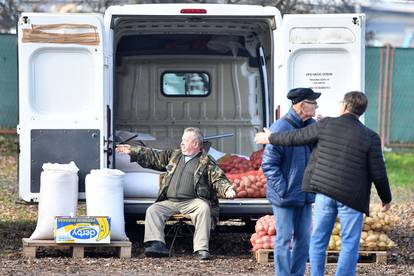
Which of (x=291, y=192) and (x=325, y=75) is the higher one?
(x=325, y=75)

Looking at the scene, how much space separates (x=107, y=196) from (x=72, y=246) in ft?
1.88

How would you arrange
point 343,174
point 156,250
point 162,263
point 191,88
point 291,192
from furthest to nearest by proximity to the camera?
point 191,88
point 156,250
point 162,263
point 291,192
point 343,174

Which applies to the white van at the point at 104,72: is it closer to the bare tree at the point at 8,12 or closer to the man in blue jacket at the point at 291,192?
the man in blue jacket at the point at 291,192

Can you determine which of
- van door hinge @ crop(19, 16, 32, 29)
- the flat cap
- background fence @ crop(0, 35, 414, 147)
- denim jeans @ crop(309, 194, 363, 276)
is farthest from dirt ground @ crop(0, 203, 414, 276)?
background fence @ crop(0, 35, 414, 147)

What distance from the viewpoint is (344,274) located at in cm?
873

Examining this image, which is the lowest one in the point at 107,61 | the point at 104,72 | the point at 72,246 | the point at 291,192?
the point at 72,246

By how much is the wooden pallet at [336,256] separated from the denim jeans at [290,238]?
134cm

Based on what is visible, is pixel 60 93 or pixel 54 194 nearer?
pixel 54 194

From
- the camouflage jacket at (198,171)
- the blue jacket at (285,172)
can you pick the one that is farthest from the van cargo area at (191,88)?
the blue jacket at (285,172)

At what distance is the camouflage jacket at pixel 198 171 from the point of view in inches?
431

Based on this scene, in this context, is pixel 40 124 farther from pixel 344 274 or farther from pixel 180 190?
pixel 344 274

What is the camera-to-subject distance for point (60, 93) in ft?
35.8

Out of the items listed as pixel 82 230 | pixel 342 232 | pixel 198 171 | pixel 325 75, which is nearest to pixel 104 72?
pixel 198 171

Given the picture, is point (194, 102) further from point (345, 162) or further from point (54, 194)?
point (345, 162)
